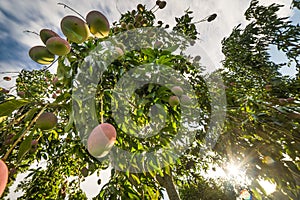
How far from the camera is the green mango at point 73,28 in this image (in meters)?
0.90

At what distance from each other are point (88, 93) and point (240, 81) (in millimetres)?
2780

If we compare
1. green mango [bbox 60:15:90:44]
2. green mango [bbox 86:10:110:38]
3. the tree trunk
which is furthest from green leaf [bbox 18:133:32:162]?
the tree trunk

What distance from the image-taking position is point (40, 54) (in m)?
0.95

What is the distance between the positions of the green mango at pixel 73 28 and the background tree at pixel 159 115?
12cm

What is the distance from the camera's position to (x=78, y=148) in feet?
4.85

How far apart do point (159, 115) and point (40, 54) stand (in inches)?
34.5

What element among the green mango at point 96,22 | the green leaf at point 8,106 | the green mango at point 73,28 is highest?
the green mango at point 96,22

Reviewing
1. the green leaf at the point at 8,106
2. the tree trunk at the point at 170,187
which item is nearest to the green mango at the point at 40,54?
the green leaf at the point at 8,106

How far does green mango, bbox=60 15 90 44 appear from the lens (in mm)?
903

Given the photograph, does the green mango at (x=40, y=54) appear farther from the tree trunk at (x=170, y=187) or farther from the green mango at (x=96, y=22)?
the tree trunk at (x=170, y=187)

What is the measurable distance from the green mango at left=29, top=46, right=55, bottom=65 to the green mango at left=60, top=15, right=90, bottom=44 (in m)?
0.15

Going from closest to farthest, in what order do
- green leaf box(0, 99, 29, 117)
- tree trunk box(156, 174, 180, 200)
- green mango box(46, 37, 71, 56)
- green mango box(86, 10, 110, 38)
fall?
1. green leaf box(0, 99, 29, 117)
2. green mango box(46, 37, 71, 56)
3. green mango box(86, 10, 110, 38)
4. tree trunk box(156, 174, 180, 200)

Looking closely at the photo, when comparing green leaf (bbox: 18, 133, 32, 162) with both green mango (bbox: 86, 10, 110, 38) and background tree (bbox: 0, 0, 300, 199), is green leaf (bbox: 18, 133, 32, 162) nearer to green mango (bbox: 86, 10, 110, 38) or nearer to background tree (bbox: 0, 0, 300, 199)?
background tree (bbox: 0, 0, 300, 199)

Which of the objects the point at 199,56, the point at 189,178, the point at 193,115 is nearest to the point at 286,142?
the point at 193,115
